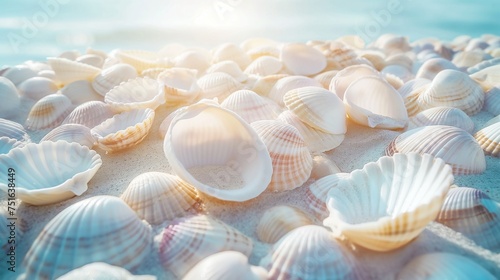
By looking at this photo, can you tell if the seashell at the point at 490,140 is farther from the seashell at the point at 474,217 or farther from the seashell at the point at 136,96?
the seashell at the point at 136,96

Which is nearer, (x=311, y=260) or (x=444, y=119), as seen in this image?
Answer: (x=311, y=260)

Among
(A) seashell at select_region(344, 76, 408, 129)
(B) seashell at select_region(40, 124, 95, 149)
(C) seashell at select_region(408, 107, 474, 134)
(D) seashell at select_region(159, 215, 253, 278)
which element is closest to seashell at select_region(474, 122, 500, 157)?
(C) seashell at select_region(408, 107, 474, 134)

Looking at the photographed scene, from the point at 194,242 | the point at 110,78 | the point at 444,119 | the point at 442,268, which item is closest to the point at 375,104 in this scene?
the point at 444,119

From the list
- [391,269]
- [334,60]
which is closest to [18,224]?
[391,269]

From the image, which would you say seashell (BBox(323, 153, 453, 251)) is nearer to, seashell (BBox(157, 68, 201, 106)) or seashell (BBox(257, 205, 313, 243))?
seashell (BBox(257, 205, 313, 243))

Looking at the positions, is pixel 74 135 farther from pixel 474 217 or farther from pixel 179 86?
pixel 474 217

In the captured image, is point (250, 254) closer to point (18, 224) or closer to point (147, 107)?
point (18, 224)
